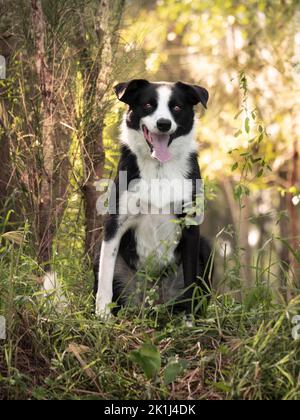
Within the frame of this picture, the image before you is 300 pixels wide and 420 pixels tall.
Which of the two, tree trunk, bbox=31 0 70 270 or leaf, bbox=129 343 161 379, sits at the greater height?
tree trunk, bbox=31 0 70 270

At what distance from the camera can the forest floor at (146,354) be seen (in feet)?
12.5

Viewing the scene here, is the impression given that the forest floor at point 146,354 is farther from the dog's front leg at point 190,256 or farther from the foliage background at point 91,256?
the dog's front leg at point 190,256

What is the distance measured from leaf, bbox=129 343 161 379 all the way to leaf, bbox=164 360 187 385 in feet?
0.17

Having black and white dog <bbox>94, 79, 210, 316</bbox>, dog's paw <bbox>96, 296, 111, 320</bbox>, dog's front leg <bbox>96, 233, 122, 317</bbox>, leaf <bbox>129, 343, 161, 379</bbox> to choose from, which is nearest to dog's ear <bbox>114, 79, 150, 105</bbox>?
black and white dog <bbox>94, 79, 210, 316</bbox>

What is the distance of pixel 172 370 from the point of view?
3818mm

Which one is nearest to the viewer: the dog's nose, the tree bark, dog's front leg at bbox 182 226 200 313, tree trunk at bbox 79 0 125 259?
the dog's nose

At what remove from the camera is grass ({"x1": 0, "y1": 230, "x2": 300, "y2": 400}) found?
3.80 meters

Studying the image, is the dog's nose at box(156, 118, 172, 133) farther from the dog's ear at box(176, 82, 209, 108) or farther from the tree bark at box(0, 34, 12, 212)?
the tree bark at box(0, 34, 12, 212)

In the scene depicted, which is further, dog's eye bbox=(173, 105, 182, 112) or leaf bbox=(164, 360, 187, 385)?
dog's eye bbox=(173, 105, 182, 112)

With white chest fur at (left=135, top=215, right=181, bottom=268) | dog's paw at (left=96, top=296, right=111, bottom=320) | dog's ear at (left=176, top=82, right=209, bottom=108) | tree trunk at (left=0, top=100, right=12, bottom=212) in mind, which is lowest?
dog's paw at (left=96, top=296, right=111, bottom=320)

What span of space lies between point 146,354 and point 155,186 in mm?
1642

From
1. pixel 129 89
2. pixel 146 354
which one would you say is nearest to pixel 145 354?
pixel 146 354
